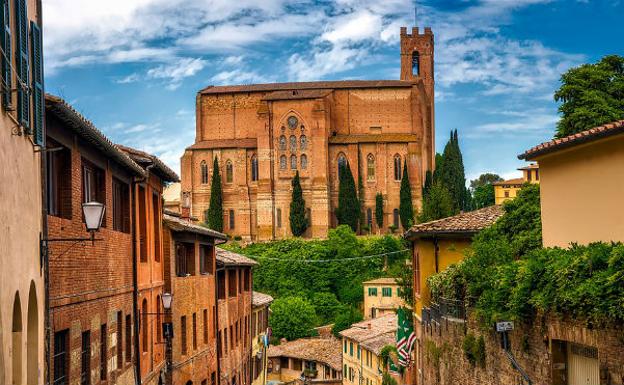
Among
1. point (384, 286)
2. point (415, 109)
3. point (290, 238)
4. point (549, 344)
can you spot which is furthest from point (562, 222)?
point (415, 109)

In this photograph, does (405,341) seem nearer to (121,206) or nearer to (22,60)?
(121,206)

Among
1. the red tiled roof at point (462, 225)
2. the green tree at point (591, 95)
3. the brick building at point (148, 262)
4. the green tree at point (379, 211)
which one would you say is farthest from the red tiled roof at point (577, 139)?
the green tree at point (379, 211)

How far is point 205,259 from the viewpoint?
31000 millimetres

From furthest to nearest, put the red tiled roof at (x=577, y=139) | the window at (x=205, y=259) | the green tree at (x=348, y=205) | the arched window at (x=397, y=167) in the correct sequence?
the arched window at (x=397, y=167) → the green tree at (x=348, y=205) → the window at (x=205, y=259) → the red tiled roof at (x=577, y=139)

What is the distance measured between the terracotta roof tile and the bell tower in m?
54.5

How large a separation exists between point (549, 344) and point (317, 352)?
2288 inches

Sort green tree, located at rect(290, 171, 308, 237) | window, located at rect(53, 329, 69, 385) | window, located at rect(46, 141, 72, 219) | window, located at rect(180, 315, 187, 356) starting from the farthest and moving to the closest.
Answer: green tree, located at rect(290, 171, 308, 237)
window, located at rect(180, 315, 187, 356)
window, located at rect(46, 141, 72, 219)
window, located at rect(53, 329, 69, 385)

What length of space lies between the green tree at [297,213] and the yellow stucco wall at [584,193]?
89.8 meters

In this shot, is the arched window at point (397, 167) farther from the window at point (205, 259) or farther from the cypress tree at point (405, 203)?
the window at point (205, 259)

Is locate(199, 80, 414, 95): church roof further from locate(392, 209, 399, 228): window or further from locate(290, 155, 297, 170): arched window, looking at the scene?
locate(392, 209, 399, 228): window

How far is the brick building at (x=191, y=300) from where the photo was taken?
25.0 meters

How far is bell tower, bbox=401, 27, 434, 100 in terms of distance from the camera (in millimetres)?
124688

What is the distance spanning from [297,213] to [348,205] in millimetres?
5512

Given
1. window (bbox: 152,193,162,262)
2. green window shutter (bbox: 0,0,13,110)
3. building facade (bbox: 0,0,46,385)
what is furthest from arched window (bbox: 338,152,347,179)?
green window shutter (bbox: 0,0,13,110)
